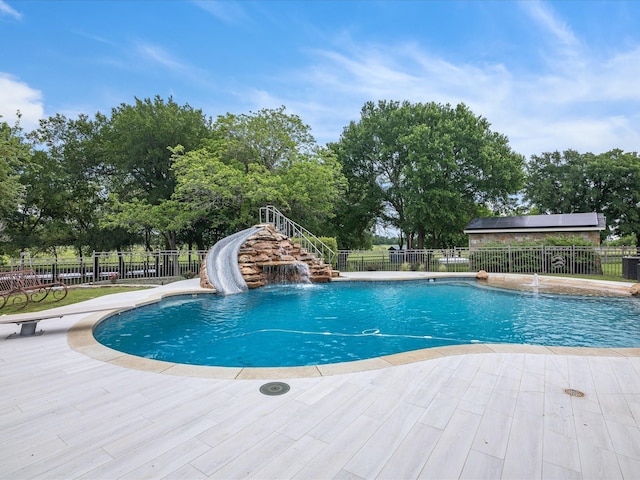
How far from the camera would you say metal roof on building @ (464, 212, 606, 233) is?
1792 centimetres

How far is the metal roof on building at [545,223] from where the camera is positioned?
58.8ft

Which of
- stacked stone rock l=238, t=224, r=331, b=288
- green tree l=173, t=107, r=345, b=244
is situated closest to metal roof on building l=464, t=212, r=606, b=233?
green tree l=173, t=107, r=345, b=244

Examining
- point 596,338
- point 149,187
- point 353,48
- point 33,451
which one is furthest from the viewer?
point 149,187

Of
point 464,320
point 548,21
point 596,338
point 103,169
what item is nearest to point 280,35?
point 548,21

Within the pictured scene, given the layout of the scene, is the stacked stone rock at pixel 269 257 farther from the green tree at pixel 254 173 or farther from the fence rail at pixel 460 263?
the green tree at pixel 254 173

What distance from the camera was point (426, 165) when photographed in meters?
21.1

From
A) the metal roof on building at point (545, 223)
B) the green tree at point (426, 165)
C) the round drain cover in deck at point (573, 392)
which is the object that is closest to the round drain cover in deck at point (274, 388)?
the round drain cover in deck at point (573, 392)

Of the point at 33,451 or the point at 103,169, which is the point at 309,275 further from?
the point at 103,169

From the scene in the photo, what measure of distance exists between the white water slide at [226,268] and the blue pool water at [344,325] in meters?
0.90

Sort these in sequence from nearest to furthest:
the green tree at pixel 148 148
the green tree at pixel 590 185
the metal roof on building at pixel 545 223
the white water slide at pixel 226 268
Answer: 1. the white water slide at pixel 226 268
2. the metal roof on building at pixel 545 223
3. the green tree at pixel 148 148
4. the green tree at pixel 590 185

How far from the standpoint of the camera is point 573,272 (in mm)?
14875

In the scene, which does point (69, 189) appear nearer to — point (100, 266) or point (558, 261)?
point (100, 266)

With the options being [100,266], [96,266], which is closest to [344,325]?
[96,266]

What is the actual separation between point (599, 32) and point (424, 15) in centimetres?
538
